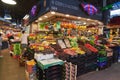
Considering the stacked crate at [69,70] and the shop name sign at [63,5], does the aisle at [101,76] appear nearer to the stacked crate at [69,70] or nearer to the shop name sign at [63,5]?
the stacked crate at [69,70]

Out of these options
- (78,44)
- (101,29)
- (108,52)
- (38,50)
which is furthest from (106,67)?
(101,29)

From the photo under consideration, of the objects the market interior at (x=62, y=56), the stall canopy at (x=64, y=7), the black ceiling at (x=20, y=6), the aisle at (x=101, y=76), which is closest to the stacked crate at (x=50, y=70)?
the market interior at (x=62, y=56)

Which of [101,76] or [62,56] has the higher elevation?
[62,56]

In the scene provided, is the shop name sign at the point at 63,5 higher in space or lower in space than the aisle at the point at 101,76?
higher

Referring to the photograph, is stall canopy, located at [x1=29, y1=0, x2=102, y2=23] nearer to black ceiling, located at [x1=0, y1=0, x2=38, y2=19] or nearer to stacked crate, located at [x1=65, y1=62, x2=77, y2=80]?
stacked crate, located at [x1=65, y1=62, x2=77, y2=80]

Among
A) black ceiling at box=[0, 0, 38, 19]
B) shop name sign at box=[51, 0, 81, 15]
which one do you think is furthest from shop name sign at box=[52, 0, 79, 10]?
black ceiling at box=[0, 0, 38, 19]

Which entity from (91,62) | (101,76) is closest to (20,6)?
(91,62)

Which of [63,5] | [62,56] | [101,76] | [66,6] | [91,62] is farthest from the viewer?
[66,6]

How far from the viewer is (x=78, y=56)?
4344 millimetres

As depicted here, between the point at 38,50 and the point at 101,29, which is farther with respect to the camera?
the point at 101,29

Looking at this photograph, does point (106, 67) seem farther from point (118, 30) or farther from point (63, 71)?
point (118, 30)

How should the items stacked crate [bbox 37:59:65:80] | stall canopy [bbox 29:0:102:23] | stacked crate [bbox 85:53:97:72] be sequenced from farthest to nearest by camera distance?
stall canopy [bbox 29:0:102:23], stacked crate [bbox 85:53:97:72], stacked crate [bbox 37:59:65:80]

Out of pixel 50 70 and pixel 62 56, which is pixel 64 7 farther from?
pixel 50 70

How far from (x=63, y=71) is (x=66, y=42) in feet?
4.80
